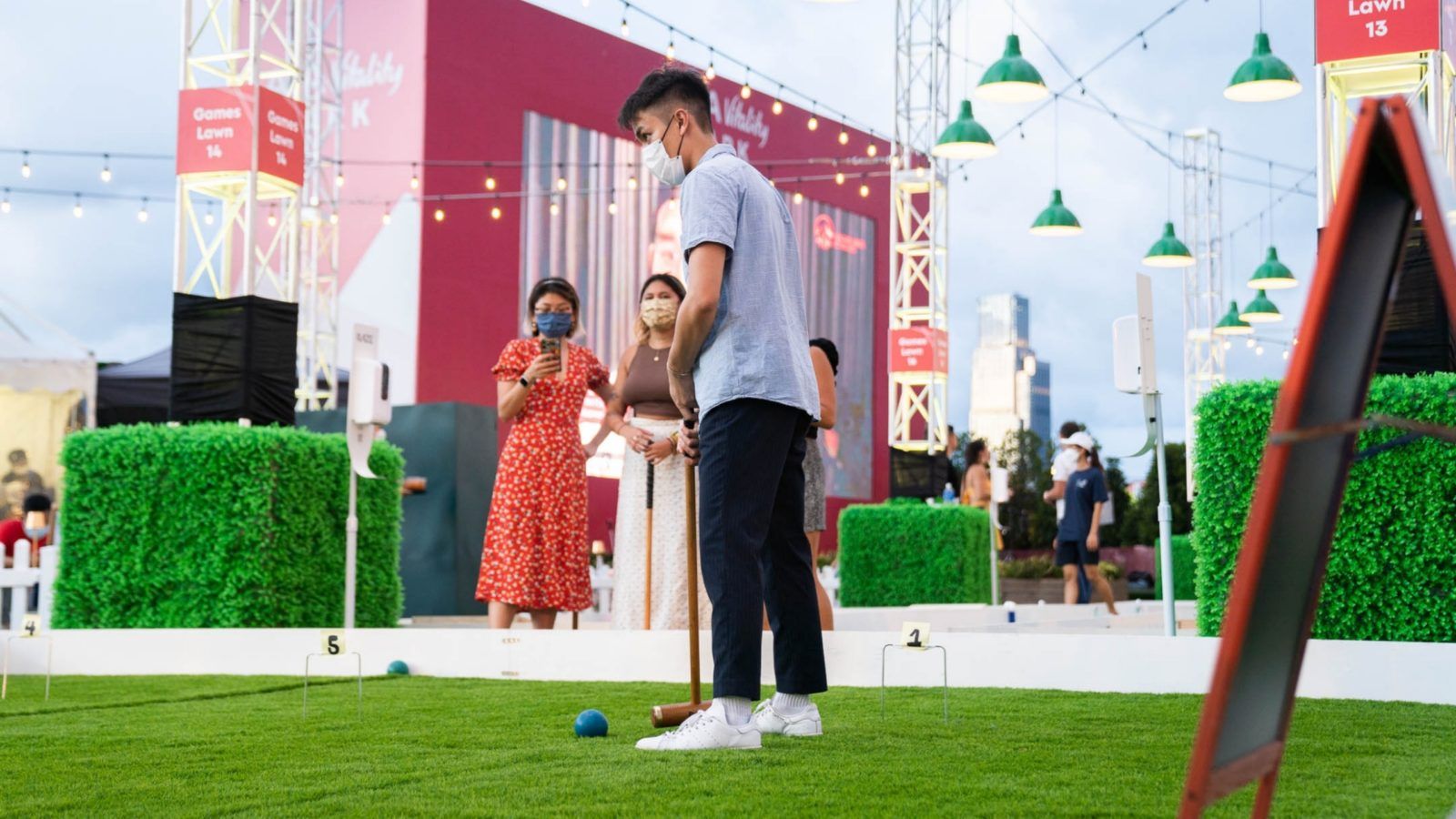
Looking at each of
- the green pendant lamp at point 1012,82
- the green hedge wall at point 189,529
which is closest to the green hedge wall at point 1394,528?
the green hedge wall at point 189,529

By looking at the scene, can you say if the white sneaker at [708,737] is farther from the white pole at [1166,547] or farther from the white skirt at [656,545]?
the white pole at [1166,547]

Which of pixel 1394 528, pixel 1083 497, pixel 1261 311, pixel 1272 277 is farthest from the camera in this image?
pixel 1261 311

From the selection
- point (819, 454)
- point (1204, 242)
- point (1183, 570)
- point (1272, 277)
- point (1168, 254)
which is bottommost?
point (1183, 570)

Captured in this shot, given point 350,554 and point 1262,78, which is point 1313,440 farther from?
point 1262,78

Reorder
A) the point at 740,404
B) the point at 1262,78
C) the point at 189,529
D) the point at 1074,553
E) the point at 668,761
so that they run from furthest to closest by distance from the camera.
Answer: the point at 1262,78 → the point at 1074,553 → the point at 189,529 → the point at 740,404 → the point at 668,761

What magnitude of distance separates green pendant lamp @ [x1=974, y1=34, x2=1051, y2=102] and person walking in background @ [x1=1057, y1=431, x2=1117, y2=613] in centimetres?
244

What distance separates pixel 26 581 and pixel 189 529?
68.6 inches

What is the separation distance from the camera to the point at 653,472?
5344 mm

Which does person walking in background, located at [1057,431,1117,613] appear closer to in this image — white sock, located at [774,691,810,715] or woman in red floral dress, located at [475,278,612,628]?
woman in red floral dress, located at [475,278,612,628]

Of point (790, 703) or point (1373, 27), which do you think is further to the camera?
point (1373, 27)

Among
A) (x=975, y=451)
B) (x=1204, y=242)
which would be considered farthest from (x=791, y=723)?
(x=1204, y=242)

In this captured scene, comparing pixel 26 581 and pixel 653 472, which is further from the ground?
pixel 653 472

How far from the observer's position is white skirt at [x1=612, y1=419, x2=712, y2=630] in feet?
17.5

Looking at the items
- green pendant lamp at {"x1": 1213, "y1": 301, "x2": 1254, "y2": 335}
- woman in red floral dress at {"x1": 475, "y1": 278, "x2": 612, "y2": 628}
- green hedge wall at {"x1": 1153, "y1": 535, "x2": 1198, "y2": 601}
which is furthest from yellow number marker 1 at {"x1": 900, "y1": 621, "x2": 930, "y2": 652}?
green pendant lamp at {"x1": 1213, "y1": 301, "x2": 1254, "y2": 335}
